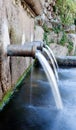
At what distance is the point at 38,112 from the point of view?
3965mm

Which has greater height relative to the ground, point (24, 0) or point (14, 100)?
point (24, 0)

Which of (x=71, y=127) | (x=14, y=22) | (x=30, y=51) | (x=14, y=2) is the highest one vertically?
(x=14, y=2)

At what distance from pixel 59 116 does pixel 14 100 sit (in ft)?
2.91

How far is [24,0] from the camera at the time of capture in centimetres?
571

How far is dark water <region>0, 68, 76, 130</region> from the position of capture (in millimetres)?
3459

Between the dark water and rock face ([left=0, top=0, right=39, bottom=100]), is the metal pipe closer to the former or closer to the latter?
rock face ([left=0, top=0, right=39, bottom=100])

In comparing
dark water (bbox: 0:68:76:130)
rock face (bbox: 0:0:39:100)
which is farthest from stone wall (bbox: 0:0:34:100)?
dark water (bbox: 0:68:76:130)

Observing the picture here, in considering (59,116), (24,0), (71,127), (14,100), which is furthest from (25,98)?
(24,0)

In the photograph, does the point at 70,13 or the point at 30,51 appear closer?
the point at 30,51

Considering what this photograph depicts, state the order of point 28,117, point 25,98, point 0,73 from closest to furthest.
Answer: point 28,117 < point 0,73 < point 25,98

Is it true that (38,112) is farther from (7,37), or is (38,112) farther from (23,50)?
(7,37)

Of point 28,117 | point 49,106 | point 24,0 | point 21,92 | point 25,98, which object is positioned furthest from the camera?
point 24,0

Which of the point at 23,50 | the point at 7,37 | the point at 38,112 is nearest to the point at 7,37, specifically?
the point at 7,37

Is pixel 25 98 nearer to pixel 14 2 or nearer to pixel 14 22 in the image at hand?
pixel 14 22
